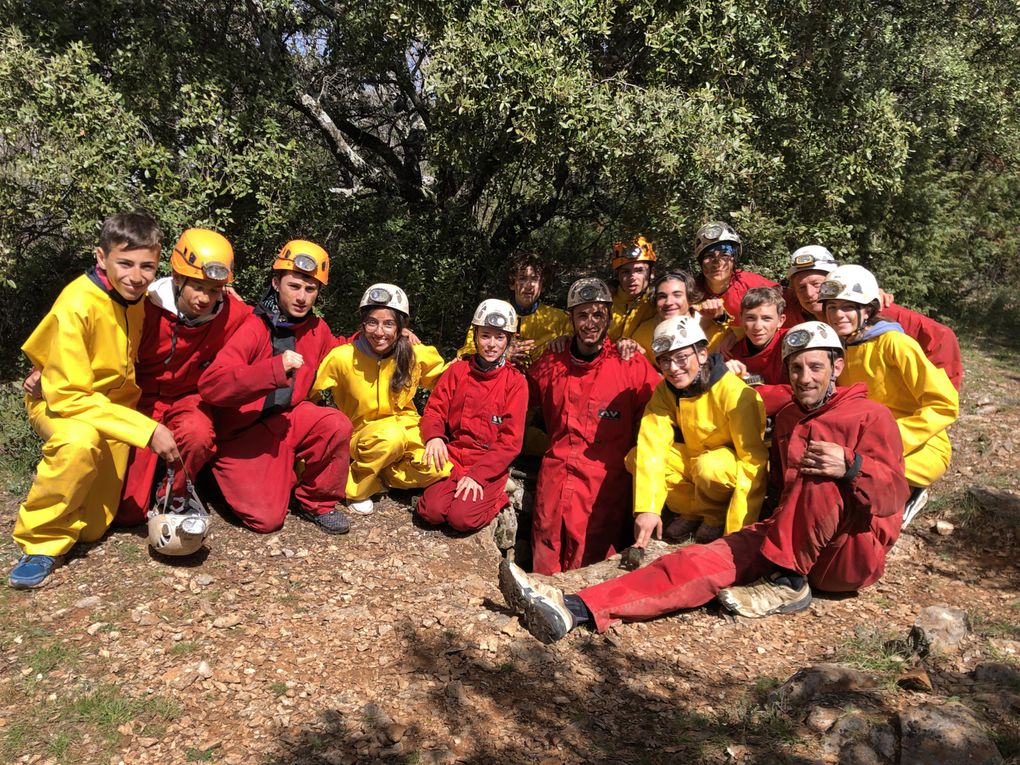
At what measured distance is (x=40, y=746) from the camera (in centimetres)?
319

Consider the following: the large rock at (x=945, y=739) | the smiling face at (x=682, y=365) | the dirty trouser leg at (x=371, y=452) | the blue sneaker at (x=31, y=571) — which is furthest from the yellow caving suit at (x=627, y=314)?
the blue sneaker at (x=31, y=571)

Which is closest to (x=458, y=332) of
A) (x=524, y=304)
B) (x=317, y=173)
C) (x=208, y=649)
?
(x=524, y=304)

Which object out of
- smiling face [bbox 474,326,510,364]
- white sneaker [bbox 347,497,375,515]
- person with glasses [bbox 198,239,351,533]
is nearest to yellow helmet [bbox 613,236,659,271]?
smiling face [bbox 474,326,510,364]

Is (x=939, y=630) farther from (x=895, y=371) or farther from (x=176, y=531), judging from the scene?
(x=176, y=531)

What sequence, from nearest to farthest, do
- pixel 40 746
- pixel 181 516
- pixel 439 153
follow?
1. pixel 40 746
2. pixel 181 516
3. pixel 439 153

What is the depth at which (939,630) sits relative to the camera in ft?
12.7

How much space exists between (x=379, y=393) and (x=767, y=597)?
9.95 ft

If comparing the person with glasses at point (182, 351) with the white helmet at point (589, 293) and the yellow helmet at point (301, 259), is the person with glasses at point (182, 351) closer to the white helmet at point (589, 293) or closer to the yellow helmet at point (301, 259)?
the yellow helmet at point (301, 259)

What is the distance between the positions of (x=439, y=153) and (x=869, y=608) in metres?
4.59

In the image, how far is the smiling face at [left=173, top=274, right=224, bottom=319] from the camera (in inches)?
182

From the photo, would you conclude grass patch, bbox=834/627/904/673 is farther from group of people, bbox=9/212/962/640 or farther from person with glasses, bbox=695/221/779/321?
person with glasses, bbox=695/221/779/321

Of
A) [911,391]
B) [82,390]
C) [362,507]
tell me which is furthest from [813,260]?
[82,390]

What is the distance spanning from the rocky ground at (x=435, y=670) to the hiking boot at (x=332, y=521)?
15cm

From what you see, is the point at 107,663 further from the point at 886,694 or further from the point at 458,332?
the point at 458,332
